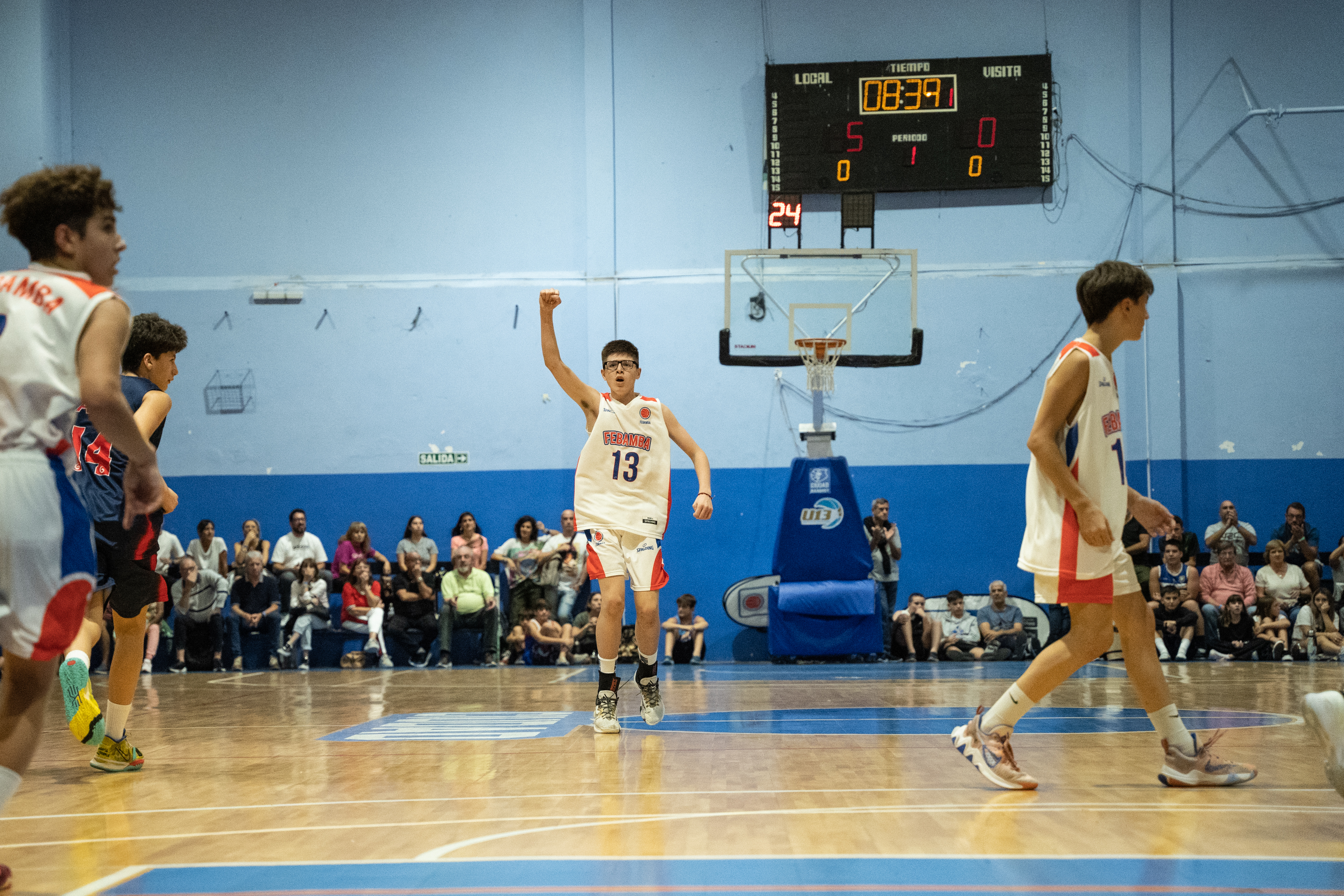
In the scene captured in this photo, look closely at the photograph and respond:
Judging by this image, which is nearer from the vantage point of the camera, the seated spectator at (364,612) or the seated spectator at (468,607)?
the seated spectator at (468,607)

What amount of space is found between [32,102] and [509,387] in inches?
255

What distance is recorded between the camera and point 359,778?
4051mm

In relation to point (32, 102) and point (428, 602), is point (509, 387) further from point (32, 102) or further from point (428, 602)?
point (32, 102)

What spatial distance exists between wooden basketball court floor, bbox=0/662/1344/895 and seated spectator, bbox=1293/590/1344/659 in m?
5.51

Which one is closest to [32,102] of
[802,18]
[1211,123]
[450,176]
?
[450,176]

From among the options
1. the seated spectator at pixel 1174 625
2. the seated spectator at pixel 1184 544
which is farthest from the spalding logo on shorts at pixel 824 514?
the seated spectator at pixel 1184 544

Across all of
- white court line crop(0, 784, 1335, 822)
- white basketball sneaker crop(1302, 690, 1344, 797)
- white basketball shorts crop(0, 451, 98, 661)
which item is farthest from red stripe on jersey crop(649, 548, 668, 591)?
white basketball shorts crop(0, 451, 98, 661)

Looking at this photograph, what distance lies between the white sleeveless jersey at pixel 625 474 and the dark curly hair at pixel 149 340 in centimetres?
196

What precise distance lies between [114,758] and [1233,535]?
Answer: 11.3 metres

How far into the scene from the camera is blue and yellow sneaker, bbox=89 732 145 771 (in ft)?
14.4

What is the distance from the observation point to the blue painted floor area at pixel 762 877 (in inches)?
93.6

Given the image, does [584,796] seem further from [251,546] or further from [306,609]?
[251,546]

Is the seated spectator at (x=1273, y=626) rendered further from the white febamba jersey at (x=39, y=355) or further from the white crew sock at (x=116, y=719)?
the white febamba jersey at (x=39, y=355)

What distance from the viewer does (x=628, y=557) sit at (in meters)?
5.57
